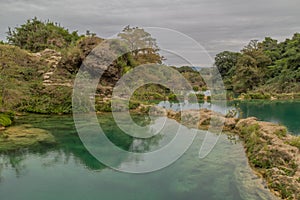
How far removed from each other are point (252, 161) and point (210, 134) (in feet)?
13.4

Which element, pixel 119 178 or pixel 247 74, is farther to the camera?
pixel 247 74

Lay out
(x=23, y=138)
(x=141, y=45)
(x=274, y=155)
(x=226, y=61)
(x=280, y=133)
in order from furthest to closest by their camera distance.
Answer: (x=226, y=61) → (x=141, y=45) → (x=23, y=138) → (x=280, y=133) → (x=274, y=155)

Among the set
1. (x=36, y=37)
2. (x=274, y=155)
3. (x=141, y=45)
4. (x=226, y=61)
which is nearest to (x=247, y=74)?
(x=226, y=61)

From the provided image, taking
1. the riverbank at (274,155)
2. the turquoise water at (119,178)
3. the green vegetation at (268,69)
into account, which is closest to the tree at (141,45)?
the green vegetation at (268,69)

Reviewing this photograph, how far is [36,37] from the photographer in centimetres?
2775

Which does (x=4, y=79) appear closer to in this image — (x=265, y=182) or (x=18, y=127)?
(x=18, y=127)

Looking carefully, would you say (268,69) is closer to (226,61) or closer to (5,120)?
(226,61)

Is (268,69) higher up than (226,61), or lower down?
lower down

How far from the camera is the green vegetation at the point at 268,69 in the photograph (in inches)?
1227

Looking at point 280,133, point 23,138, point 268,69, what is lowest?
point 23,138

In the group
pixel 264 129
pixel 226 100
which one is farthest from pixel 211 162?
pixel 226 100

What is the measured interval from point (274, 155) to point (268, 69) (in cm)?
2982

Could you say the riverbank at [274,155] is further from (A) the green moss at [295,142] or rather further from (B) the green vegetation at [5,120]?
(B) the green vegetation at [5,120]

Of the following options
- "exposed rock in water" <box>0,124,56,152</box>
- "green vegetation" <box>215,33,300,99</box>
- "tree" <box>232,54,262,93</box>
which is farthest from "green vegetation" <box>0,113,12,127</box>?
"tree" <box>232,54,262,93</box>
